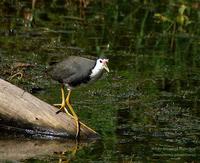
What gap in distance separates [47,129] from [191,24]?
6.81 meters

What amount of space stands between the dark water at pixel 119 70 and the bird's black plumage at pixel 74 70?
24.4 inches

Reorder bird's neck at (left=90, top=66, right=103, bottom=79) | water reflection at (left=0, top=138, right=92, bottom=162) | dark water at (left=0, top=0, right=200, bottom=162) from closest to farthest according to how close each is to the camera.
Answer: water reflection at (left=0, top=138, right=92, bottom=162)
dark water at (left=0, top=0, right=200, bottom=162)
bird's neck at (left=90, top=66, right=103, bottom=79)

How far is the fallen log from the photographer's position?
7891mm

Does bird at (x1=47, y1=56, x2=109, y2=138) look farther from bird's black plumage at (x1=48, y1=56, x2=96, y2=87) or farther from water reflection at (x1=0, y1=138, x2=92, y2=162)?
water reflection at (x1=0, y1=138, x2=92, y2=162)

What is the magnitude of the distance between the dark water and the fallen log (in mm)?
130

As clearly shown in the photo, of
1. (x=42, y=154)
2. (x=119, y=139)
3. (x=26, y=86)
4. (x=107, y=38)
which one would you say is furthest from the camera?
(x=107, y=38)

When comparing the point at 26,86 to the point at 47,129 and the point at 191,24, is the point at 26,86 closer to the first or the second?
the point at 47,129

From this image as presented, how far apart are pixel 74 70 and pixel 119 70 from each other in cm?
287

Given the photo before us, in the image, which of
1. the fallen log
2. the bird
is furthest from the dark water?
the bird

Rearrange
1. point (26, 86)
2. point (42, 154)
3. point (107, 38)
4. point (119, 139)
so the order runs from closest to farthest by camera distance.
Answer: point (42, 154)
point (119, 139)
point (26, 86)
point (107, 38)

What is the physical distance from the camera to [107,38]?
1268cm

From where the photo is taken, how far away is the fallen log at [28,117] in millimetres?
7891

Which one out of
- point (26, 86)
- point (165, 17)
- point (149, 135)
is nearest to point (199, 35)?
point (165, 17)

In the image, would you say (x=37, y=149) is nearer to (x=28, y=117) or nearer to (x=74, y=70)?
(x=28, y=117)
